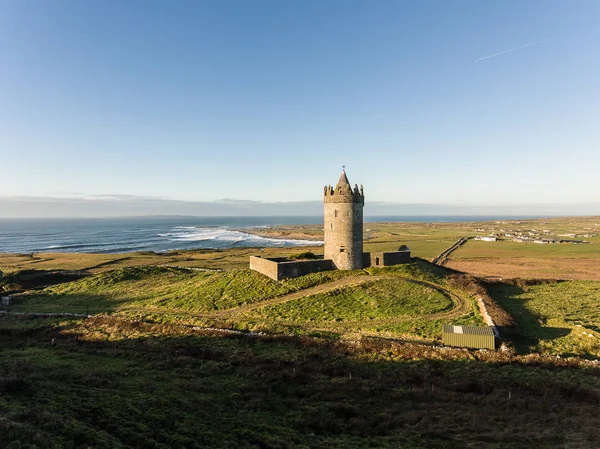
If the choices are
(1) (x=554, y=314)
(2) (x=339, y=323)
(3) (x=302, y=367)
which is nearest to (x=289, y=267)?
(2) (x=339, y=323)

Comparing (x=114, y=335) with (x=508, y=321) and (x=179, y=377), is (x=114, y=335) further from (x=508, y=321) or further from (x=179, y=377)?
(x=508, y=321)

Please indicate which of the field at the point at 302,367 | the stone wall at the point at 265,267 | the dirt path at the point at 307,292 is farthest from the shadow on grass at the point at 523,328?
the stone wall at the point at 265,267

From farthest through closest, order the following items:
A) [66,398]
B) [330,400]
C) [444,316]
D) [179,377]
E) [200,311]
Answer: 1. [200,311]
2. [444,316]
3. [179,377]
4. [330,400]
5. [66,398]

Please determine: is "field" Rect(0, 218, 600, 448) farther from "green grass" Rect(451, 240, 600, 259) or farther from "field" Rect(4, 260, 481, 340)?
"green grass" Rect(451, 240, 600, 259)

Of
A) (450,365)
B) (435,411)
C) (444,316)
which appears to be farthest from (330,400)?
(444,316)

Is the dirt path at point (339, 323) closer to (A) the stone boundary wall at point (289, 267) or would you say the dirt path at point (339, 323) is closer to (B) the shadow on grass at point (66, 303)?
(B) the shadow on grass at point (66, 303)

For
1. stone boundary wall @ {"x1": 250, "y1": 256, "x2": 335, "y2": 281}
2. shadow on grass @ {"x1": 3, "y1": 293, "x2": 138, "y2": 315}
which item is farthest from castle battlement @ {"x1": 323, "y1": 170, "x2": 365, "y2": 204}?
shadow on grass @ {"x1": 3, "y1": 293, "x2": 138, "y2": 315}
